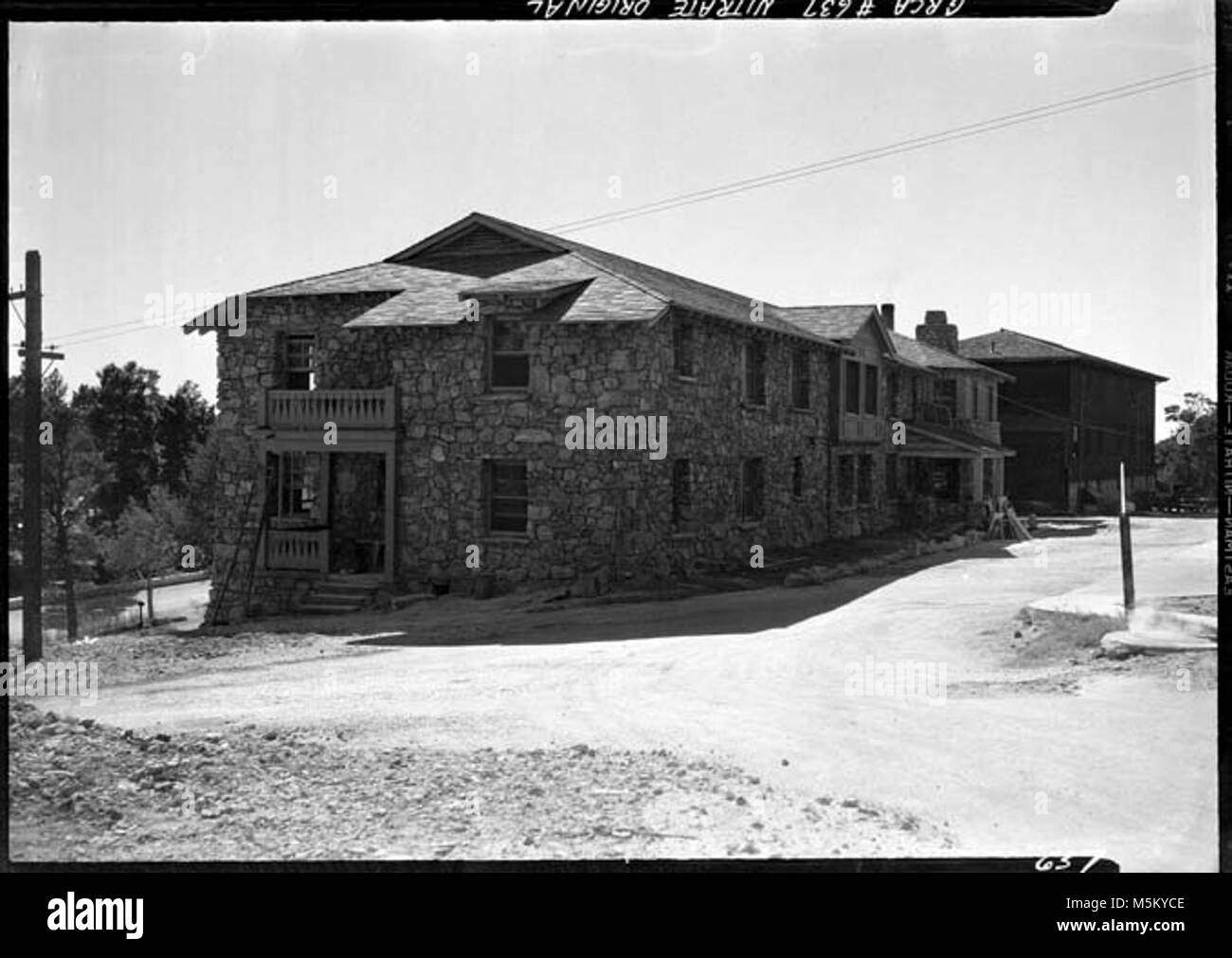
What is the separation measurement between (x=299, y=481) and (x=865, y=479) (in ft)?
50.8

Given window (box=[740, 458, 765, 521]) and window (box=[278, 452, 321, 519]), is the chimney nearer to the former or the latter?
window (box=[740, 458, 765, 521])

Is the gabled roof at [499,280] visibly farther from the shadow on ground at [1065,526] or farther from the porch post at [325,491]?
the shadow on ground at [1065,526]

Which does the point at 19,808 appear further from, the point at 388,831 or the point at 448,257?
the point at 448,257

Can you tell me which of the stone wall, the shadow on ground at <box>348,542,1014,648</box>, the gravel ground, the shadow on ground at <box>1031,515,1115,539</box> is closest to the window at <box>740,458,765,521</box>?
the stone wall

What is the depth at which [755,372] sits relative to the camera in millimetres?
23328

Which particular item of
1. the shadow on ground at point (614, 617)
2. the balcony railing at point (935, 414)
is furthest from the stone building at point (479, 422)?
the balcony railing at point (935, 414)

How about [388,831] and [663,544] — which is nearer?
[388,831]

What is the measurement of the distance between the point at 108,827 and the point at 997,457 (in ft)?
113

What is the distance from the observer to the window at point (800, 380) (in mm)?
25250

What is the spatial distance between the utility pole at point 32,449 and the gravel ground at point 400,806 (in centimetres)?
170

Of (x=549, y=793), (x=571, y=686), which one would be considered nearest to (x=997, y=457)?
(x=571, y=686)
